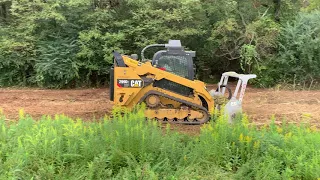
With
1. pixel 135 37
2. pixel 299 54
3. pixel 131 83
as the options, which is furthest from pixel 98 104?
pixel 299 54

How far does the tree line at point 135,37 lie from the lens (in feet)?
41.1

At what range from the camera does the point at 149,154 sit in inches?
179

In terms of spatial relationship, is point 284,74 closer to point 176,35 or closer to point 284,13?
point 284,13

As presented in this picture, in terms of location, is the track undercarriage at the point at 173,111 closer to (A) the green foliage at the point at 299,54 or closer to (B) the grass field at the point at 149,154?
(B) the grass field at the point at 149,154

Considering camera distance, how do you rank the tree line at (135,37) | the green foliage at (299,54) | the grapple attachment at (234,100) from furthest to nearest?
the green foliage at (299,54) → the tree line at (135,37) → the grapple attachment at (234,100)

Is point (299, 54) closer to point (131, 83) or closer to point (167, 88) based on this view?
point (167, 88)

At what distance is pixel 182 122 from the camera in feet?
24.5

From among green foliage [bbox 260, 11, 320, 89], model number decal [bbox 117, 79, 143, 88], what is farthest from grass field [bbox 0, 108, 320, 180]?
green foliage [bbox 260, 11, 320, 89]

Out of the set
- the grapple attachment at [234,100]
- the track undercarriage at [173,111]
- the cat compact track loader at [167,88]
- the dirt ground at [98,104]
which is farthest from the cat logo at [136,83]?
the grapple attachment at [234,100]

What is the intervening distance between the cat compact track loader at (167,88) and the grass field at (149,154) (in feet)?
7.35

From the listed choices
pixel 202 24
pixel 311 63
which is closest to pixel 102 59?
pixel 202 24

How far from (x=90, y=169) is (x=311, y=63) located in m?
11.1

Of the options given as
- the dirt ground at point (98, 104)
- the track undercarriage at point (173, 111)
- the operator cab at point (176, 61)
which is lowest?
the dirt ground at point (98, 104)

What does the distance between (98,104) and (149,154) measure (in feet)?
18.0
